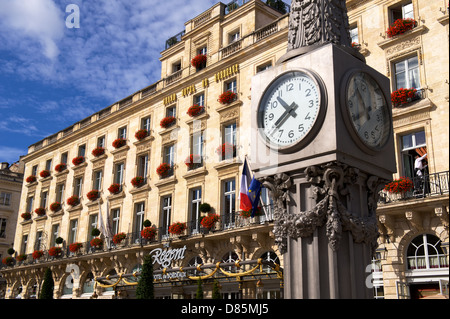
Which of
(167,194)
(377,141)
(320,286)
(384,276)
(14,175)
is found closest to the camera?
(320,286)

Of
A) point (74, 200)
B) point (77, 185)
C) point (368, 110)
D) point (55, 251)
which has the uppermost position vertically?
point (77, 185)

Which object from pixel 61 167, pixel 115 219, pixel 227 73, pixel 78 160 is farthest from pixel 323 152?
pixel 61 167

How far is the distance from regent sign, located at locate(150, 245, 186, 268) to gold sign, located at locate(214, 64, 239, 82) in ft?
30.4

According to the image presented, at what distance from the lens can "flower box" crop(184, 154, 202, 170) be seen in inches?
1061

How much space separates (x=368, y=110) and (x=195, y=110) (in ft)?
71.8

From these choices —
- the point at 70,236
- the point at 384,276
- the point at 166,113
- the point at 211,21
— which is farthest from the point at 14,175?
the point at 384,276

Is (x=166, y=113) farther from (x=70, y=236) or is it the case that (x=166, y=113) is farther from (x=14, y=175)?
(x=14, y=175)

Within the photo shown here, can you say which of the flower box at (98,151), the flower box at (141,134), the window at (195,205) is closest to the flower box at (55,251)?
the flower box at (98,151)

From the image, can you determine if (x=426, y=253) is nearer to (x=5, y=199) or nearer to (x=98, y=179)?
(x=98, y=179)

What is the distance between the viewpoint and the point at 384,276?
60.5 feet

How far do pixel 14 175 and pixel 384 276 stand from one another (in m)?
46.6

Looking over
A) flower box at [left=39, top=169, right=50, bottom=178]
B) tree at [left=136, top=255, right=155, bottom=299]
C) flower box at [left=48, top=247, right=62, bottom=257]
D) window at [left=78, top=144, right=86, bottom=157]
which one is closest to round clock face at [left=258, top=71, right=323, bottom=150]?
tree at [left=136, top=255, right=155, bottom=299]

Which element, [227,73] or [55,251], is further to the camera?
[55,251]

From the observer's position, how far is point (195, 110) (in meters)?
27.9
